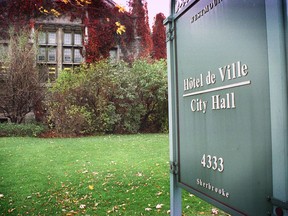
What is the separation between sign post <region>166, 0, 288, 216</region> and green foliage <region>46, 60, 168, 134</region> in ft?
40.2

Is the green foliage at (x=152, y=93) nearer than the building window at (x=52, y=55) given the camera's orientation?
Yes

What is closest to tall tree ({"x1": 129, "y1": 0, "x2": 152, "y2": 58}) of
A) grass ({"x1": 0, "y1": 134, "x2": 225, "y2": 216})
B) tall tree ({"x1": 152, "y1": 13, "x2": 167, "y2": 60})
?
tall tree ({"x1": 152, "y1": 13, "x2": 167, "y2": 60})

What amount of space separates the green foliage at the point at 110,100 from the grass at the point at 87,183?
16.6 feet

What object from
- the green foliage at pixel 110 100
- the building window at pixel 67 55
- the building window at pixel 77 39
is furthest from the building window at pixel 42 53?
the green foliage at pixel 110 100

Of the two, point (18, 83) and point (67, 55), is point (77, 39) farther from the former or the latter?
point (18, 83)

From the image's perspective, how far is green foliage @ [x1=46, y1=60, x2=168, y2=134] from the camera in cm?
1430

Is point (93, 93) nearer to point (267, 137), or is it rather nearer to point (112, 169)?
point (112, 169)

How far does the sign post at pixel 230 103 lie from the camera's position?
138 centimetres

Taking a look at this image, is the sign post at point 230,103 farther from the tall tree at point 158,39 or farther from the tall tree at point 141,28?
the tall tree at point 158,39

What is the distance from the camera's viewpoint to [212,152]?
6.25 feet

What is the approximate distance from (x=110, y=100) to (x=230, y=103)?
14.2m

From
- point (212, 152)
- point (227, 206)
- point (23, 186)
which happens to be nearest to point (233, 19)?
point (212, 152)

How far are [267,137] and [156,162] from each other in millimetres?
6099

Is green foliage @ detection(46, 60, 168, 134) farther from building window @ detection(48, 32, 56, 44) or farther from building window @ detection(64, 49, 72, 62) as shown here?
building window @ detection(48, 32, 56, 44)
